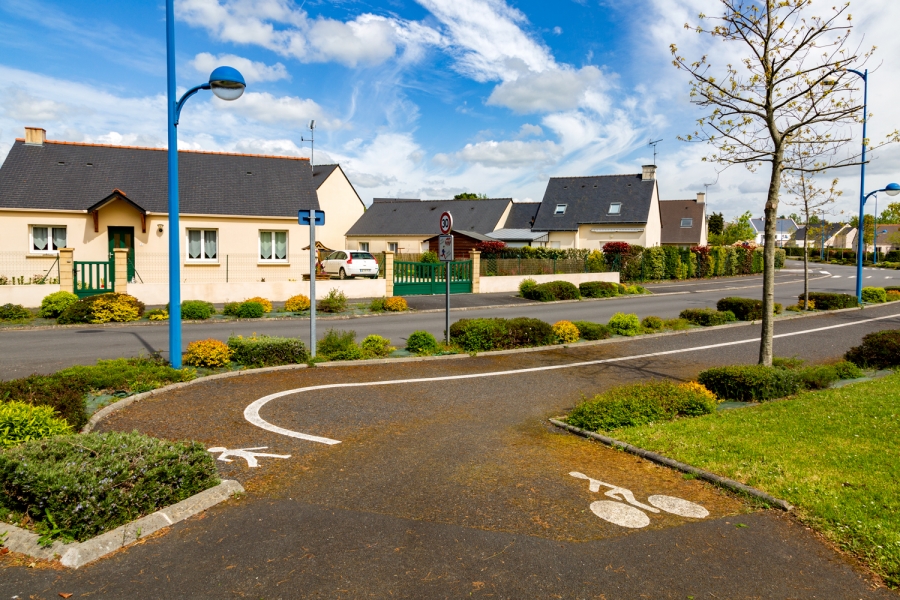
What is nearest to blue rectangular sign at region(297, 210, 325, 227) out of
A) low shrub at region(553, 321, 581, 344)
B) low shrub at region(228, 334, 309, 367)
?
low shrub at region(228, 334, 309, 367)

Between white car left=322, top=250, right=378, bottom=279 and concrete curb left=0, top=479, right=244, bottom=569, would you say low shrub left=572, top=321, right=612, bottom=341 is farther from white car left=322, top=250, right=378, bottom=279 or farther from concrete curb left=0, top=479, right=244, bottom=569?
white car left=322, top=250, right=378, bottom=279

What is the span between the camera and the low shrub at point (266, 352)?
34.9ft

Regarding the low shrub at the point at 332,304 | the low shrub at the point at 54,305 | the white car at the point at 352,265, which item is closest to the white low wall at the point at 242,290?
the low shrub at the point at 332,304

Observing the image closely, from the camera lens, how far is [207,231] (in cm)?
2756

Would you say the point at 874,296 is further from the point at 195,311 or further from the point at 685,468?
the point at 195,311

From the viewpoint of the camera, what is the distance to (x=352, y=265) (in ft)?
97.2

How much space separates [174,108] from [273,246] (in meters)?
19.6

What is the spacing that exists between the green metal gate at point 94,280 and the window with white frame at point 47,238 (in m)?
5.20

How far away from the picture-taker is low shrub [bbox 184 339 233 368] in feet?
34.0

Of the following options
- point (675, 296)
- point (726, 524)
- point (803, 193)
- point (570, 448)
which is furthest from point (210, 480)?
point (675, 296)

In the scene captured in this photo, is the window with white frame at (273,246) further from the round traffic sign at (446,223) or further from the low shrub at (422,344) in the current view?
the low shrub at (422,344)

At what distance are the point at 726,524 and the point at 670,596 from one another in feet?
4.23

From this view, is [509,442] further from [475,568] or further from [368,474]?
[475,568]

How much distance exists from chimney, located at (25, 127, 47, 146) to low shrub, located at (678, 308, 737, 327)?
28327 millimetres
